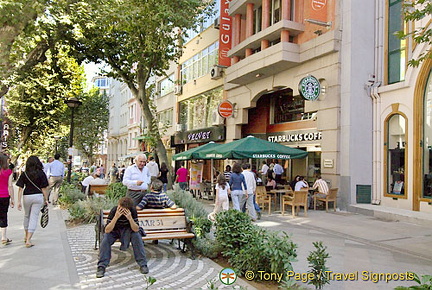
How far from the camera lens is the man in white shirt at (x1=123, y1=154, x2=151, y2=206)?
25.2 feet

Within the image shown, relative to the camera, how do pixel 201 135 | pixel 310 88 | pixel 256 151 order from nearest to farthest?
pixel 256 151 → pixel 310 88 → pixel 201 135

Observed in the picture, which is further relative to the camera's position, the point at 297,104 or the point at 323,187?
the point at 297,104

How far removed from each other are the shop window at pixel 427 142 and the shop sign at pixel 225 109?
10.6 m

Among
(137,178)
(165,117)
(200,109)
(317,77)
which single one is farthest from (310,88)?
(165,117)

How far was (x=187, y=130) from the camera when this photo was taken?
27625 millimetres

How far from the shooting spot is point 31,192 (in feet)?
22.9

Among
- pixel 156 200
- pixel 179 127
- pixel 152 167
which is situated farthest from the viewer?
pixel 179 127

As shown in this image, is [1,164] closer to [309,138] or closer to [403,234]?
[403,234]

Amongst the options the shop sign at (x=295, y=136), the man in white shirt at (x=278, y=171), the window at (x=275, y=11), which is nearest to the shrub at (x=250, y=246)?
the shop sign at (x=295, y=136)

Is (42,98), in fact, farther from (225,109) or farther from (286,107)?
(286,107)

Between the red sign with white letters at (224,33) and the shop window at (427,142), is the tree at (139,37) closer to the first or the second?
the red sign with white letters at (224,33)

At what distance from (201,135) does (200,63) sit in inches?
208

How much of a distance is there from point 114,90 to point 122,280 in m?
59.3

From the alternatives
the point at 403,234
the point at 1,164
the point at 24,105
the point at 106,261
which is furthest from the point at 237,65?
the point at 24,105
